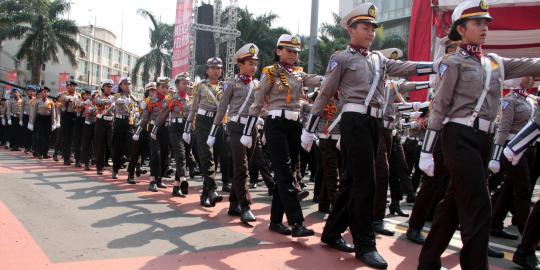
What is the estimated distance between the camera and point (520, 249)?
462 cm

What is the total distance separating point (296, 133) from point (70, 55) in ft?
129

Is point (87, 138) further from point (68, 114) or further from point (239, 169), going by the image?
point (239, 169)

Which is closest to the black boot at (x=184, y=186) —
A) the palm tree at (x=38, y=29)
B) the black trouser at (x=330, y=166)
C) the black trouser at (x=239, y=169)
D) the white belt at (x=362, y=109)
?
the black trouser at (x=239, y=169)

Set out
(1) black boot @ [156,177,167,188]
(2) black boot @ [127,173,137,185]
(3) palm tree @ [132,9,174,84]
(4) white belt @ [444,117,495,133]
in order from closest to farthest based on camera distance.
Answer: (4) white belt @ [444,117,495,133] < (1) black boot @ [156,177,167,188] < (2) black boot @ [127,173,137,185] < (3) palm tree @ [132,9,174,84]

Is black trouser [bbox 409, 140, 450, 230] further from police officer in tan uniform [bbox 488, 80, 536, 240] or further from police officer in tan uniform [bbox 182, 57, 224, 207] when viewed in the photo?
police officer in tan uniform [bbox 182, 57, 224, 207]

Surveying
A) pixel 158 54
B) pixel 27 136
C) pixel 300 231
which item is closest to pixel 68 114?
pixel 27 136

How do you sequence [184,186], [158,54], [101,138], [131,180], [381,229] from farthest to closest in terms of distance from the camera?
[158,54]
[101,138]
[131,180]
[184,186]
[381,229]

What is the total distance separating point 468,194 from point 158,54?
42.8 metres

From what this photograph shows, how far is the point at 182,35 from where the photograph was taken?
82.3 ft

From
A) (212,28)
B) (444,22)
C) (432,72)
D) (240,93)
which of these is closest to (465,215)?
(432,72)

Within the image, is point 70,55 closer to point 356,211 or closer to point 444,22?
point 444,22

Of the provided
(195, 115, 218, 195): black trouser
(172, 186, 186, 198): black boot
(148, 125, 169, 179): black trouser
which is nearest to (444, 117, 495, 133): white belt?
(195, 115, 218, 195): black trouser

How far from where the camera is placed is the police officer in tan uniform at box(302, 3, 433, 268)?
14.5 feet

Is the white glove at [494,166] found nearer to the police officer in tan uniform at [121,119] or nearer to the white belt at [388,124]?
the white belt at [388,124]
